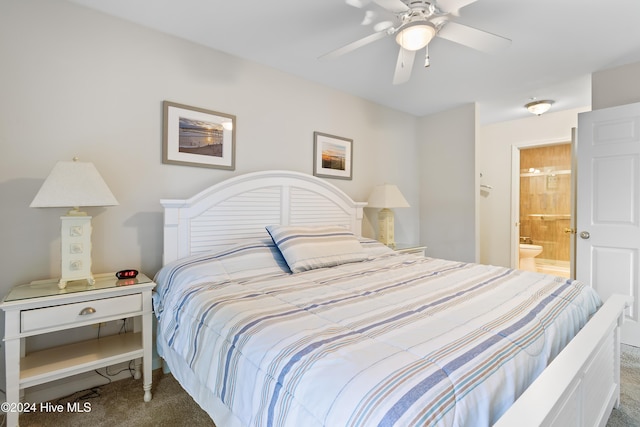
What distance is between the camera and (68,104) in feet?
6.18

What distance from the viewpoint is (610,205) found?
8.82 feet

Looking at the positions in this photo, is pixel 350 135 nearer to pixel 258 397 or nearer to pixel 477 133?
pixel 477 133

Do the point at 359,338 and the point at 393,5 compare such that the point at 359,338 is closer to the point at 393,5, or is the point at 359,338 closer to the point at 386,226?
the point at 393,5

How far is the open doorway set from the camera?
18.5 ft

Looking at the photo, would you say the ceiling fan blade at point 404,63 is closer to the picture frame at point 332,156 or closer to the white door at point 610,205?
the picture frame at point 332,156

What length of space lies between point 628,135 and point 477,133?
51.2 inches

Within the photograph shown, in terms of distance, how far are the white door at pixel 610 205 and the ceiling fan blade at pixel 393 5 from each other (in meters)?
2.33

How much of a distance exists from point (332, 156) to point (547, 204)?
5.03 m

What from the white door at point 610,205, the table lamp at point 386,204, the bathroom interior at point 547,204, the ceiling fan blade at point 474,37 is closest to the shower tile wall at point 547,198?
the bathroom interior at point 547,204

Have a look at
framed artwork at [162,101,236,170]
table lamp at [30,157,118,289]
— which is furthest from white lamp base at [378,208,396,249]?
table lamp at [30,157,118,289]

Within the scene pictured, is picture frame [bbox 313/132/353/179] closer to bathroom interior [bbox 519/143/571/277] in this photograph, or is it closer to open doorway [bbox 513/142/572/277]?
open doorway [bbox 513/142/572/277]

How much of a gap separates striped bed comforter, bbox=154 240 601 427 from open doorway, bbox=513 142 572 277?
4.82 m

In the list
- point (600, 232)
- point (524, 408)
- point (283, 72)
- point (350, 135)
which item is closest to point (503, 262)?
point (600, 232)

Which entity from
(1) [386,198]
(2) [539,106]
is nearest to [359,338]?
(1) [386,198]
